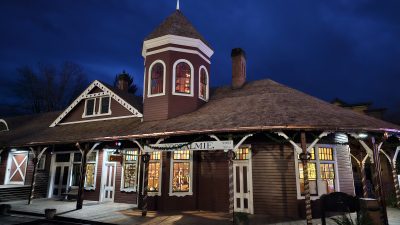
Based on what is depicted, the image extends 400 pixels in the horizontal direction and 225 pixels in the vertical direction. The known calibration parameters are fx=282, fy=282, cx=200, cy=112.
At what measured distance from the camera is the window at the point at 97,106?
Answer: 55.0ft

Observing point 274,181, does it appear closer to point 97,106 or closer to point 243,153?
point 243,153

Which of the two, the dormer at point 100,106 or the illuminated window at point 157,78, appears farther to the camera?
the dormer at point 100,106

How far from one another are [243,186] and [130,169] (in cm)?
611

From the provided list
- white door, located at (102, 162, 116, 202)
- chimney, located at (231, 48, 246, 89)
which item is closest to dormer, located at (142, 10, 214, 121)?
Answer: chimney, located at (231, 48, 246, 89)

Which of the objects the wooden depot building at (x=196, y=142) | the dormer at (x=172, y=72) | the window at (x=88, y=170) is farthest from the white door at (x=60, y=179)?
the dormer at (x=172, y=72)

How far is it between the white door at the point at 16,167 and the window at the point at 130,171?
26.4ft

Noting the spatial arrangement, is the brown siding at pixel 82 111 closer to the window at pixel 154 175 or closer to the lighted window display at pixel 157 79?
the lighted window display at pixel 157 79

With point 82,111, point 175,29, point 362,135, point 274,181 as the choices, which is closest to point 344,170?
point 362,135

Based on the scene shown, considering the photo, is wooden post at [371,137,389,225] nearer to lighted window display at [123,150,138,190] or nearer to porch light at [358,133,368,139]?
porch light at [358,133,368,139]

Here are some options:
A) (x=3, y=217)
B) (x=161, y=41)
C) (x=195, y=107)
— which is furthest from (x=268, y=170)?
(x=3, y=217)

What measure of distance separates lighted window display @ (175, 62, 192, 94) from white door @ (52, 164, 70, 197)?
27.4 ft

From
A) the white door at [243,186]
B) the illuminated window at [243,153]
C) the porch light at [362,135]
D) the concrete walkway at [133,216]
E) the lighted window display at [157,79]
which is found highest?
the lighted window display at [157,79]

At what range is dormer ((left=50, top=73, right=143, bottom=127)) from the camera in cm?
1588

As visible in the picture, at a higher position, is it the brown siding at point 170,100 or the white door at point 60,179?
the brown siding at point 170,100
